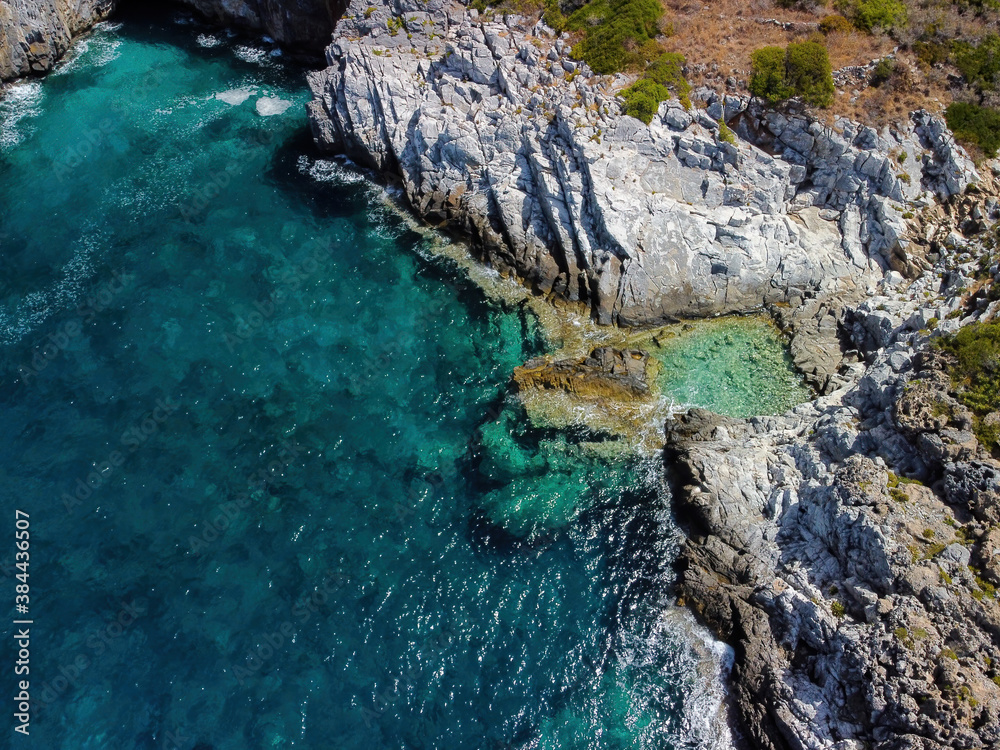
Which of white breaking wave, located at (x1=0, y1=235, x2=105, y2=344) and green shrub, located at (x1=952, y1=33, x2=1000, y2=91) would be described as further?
green shrub, located at (x1=952, y1=33, x2=1000, y2=91)

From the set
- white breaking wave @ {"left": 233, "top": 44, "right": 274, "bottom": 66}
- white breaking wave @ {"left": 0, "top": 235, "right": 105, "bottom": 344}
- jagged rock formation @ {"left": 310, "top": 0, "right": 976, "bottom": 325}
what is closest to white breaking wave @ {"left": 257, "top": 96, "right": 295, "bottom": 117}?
white breaking wave @ {"left": 233, "top": 44, "right": 274, "bottom": 66}

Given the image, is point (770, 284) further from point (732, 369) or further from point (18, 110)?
point (18, 110)

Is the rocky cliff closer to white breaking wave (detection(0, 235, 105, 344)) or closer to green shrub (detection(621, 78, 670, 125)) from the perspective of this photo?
white breaking wave (detection(0, 235, 105, 344))

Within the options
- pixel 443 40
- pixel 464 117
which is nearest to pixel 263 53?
pixel 443 40

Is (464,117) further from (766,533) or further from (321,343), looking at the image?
(766,533)

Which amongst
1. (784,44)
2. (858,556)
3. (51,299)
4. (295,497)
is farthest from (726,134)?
(51,299)

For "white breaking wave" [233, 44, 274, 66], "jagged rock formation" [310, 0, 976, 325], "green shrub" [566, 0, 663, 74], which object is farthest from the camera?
"white breaking wave" [233, 44, 274, 66]

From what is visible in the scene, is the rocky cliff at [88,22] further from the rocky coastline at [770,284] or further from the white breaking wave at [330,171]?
the white breaking wave at [330,171]
